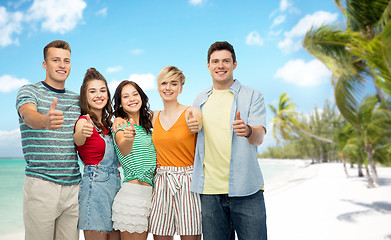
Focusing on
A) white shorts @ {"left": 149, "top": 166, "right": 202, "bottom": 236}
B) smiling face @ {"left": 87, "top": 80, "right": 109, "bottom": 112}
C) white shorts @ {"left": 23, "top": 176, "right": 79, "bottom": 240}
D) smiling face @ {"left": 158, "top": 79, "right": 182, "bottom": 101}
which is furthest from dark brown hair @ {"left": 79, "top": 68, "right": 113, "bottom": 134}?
white shorts @ {"left": 149, "top": 166, "right": 202, "bottom": 236}

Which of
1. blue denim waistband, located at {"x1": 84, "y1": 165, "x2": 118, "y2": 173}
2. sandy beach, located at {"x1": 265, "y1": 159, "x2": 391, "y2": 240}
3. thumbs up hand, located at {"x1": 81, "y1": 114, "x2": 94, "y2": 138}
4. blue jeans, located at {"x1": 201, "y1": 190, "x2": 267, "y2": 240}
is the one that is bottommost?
sandy beach, located at {"x1": 265, "y1": 159, "x2": 391, "y2": 240}

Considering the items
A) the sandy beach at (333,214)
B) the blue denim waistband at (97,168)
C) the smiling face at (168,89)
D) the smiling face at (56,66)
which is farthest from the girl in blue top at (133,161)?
the sandy beach at (333,214)

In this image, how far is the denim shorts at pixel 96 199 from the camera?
9.02 feet

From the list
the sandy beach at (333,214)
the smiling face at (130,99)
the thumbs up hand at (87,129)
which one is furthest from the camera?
the sandy beach at (333,214)

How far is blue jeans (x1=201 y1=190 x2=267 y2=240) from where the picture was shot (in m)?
2.62

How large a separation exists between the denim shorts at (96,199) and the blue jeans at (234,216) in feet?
2.76

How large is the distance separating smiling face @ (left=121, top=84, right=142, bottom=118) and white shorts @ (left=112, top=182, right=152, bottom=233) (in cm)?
72

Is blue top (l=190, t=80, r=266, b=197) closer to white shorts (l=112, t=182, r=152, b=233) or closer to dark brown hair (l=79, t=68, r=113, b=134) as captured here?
white shorts (l=112, t=182, r=152, b=233)

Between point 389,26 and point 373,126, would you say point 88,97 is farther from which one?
point 373,126

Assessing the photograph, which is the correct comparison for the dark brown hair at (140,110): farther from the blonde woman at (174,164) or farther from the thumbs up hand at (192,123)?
the thumbs up hand at (192,123)

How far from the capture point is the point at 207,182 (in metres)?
2.72

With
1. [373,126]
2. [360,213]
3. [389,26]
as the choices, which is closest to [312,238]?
[360,213]

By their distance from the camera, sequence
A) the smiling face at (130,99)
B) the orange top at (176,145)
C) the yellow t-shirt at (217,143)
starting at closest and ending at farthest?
the yellow t-shirt at (217,143), the orange top at (176,145), the smiling face at (130,99)

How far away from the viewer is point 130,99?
3020mm
